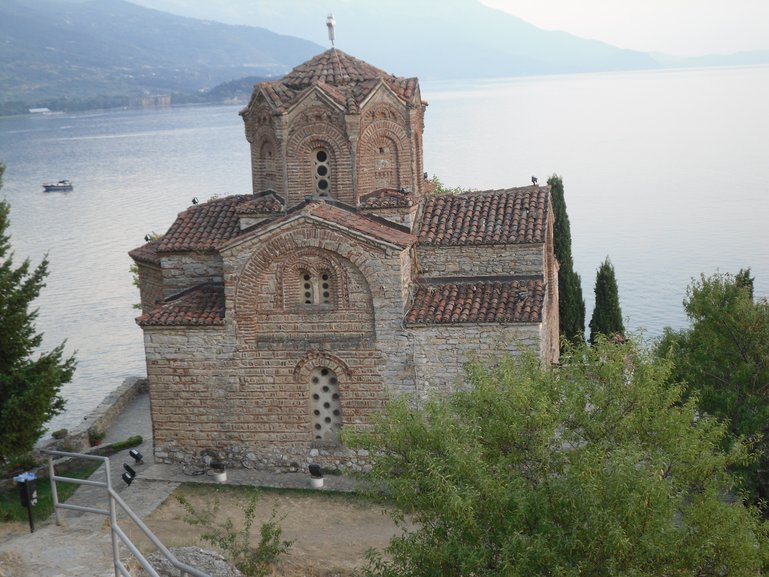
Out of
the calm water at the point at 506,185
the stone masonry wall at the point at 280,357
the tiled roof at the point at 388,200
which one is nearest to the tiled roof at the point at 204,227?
the stone masonry wall at the point at 280,357

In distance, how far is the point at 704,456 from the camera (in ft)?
39.4

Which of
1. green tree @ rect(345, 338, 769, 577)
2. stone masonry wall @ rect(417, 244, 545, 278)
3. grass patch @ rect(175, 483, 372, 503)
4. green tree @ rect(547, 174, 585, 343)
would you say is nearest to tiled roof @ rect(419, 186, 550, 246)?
stone masonry wall @ rect(417, 244, 545, 278)

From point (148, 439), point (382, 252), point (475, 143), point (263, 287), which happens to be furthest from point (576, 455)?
point (475, 143)

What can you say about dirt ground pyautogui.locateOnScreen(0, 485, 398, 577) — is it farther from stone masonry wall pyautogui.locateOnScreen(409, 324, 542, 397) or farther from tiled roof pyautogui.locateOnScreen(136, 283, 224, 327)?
tiled roof pyautogui.locateOnScreen(136, 283, 224, 327)

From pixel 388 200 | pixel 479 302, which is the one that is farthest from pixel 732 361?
pixel 388 200

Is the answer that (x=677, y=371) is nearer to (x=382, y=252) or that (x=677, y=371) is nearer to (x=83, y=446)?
(x=382, y=252)

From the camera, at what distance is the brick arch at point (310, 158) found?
20.2 metres

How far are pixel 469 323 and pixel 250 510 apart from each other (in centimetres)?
564

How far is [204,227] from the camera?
20.7m

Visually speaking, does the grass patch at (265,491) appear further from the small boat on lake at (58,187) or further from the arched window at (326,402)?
the small boat on lake at (58,187)

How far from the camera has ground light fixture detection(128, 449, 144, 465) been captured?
1988 centimetres

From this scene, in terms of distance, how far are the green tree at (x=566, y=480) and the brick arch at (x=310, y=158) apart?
26.5ft

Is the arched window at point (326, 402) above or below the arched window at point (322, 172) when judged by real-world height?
below

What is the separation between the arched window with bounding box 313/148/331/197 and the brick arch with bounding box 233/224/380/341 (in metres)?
2.46
